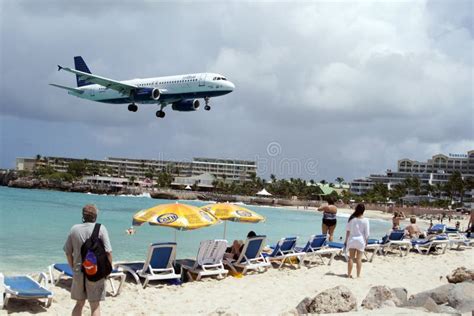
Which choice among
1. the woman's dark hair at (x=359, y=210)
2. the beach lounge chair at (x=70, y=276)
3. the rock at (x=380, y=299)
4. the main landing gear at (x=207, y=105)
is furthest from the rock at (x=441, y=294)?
the main landing gear at (x=207, y=105)

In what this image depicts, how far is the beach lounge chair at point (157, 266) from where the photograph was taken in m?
9.59

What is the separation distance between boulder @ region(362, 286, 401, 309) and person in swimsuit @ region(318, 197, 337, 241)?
6.77 m

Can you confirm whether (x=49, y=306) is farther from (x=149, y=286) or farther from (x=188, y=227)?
(x=188, y=227)

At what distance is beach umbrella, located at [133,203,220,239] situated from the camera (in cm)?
998

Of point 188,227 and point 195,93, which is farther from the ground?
point 195,93

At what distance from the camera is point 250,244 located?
1125 centimetres

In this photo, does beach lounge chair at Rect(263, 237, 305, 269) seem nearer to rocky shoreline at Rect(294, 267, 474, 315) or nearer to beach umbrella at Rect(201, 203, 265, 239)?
beach umbrella at Rect(201, 203, 265, 239)

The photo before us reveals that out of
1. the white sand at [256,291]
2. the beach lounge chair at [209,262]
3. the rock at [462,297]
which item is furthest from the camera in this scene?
the beach lounge chair at [209,262]

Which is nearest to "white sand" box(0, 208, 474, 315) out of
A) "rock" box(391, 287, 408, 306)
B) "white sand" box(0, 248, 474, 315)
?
"white sand" box(0, 248, 474, 315)

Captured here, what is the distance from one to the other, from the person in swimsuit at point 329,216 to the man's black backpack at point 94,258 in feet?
29.6

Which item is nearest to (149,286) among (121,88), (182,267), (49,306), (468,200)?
(182,267)

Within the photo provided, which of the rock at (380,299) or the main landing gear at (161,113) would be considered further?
the main landing gear at (161,113)

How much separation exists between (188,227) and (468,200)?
134 meters

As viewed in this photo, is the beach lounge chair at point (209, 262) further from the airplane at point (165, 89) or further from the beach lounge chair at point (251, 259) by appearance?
the airplane at point (165, 89)
